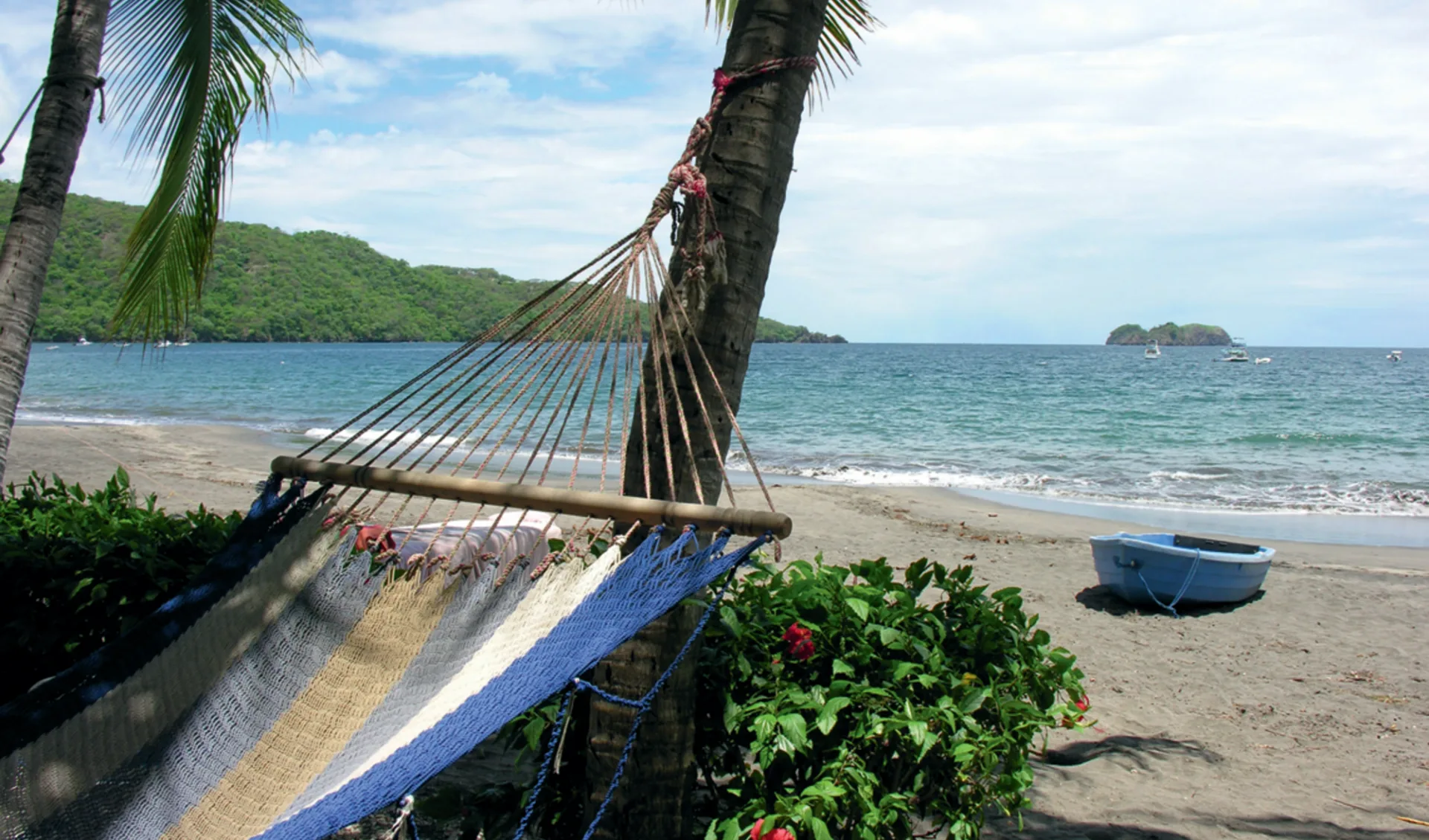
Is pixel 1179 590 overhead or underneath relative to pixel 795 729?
underneath

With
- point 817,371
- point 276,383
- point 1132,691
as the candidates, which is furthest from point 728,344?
point 817,371

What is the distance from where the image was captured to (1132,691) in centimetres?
404

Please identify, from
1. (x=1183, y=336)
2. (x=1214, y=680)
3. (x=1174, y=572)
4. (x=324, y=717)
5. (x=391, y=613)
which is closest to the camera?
(x=324, y=717)

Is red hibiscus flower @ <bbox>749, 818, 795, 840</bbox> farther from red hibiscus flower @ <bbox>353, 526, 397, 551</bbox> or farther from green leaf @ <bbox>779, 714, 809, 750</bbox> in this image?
red hibiscus flower @ <bbox>353, 526, 397, 551</bbox>

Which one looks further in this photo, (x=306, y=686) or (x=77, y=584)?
(x=77, y=584)

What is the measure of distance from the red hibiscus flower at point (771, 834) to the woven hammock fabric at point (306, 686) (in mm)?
482

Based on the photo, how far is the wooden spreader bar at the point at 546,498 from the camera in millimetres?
1507

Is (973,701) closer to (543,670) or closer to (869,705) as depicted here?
(869,705)

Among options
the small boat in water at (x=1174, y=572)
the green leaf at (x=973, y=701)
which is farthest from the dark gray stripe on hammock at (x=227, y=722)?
the small boat in water at (x=1174, y=572)

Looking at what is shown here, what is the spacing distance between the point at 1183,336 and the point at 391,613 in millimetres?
110827

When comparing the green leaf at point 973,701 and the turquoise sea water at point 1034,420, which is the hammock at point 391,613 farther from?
the turquoise sea water at point 1034,420

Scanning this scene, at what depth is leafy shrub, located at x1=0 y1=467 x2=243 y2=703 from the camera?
7.98 feet

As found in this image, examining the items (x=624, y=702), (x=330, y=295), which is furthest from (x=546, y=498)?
(x=330, y=295)

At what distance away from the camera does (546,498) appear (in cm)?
A: 176
